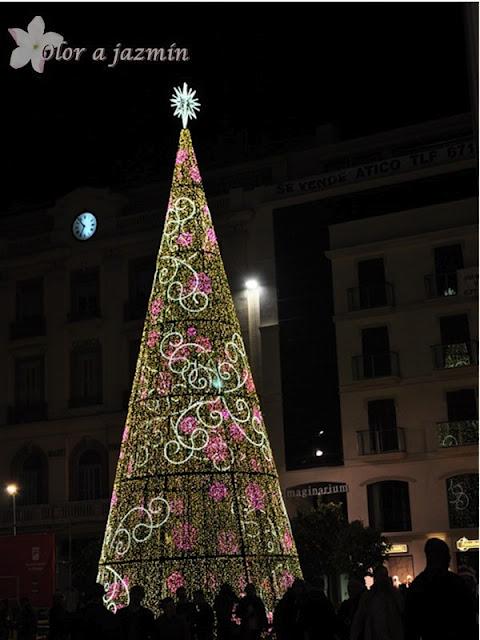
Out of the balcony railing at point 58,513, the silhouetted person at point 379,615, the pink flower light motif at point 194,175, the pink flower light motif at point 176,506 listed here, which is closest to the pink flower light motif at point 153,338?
the pink flower light motif at point 176,506

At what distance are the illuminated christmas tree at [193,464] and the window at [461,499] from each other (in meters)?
15.2

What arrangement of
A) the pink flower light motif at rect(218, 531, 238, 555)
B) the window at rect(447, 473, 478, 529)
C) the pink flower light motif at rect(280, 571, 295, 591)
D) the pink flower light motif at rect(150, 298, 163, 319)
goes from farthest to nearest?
the window at rect(447, 473, 478, 529)
the pink flower light motif at rect(150, 298, 163, 319)
the pink flower light motif at rect(280, 571, 295, 591)
the pink flower light motif at rect(218, 531, 238, 555)

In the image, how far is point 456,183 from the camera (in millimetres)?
33938

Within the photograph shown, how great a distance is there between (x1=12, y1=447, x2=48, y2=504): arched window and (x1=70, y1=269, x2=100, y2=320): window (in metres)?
5.05

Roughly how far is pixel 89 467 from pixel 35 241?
344 inches

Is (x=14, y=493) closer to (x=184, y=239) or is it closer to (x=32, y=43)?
(x=184, y=239)

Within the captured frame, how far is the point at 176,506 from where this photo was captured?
1702 cm

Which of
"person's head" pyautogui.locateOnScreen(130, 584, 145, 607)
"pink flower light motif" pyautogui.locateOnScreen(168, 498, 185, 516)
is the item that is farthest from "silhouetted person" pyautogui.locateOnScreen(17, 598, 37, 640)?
"person's head" pyautogui.locateOnScreen(130, 584, 145, 607)

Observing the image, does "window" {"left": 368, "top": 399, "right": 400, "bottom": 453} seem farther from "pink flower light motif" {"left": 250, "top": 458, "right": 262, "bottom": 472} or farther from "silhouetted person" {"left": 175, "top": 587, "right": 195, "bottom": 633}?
"silhouetted person" {"left": 175, "top": 587, "right": 195, "bottom": 633}

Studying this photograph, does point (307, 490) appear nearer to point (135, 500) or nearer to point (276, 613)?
point (135, 500)

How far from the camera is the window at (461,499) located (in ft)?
105

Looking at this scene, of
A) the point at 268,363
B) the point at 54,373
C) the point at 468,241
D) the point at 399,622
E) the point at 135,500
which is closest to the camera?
the point at 399,622

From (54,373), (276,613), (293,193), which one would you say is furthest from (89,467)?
(276,613)

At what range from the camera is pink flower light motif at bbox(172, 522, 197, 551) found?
16859 millimetres
